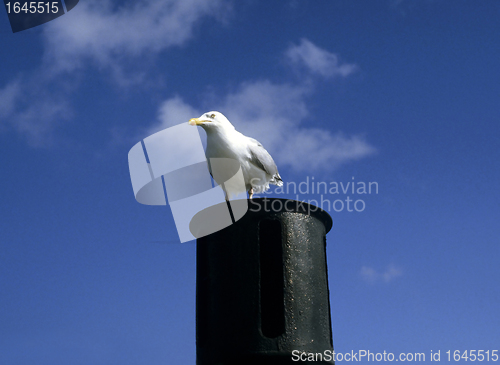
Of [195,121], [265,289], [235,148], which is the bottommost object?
[265,289]

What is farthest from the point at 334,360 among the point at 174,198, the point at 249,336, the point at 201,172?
the point at 201,172

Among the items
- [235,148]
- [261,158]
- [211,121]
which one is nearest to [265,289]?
[235,148]

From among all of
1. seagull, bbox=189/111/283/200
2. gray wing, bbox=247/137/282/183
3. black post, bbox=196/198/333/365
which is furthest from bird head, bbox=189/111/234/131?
black post, bbox=196/198/333/365

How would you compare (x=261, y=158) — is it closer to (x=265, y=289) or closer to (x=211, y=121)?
(x=211, y=121)

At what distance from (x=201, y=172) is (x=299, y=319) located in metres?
3.51

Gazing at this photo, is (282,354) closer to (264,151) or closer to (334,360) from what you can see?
(334,360)

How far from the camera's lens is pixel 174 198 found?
23.7 feet

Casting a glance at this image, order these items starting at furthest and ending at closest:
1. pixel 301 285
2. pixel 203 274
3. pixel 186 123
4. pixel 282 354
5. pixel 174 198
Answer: pixel 186 123 → pixel 174 198 → pixel 203 274 → pixel 301 285 → pixel 282 354

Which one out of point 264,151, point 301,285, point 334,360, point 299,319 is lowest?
point 334,360

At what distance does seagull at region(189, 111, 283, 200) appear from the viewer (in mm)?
7859

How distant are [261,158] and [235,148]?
24.7 inches

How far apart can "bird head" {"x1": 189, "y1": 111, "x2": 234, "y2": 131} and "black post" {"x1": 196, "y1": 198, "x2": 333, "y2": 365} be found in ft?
7.76

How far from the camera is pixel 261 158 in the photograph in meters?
8.29

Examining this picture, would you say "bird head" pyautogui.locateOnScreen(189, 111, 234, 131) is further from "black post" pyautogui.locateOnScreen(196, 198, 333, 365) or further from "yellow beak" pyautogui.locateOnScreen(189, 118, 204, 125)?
"black post" pyautogui.locateOnScreen(196, 198, 333, 365)
